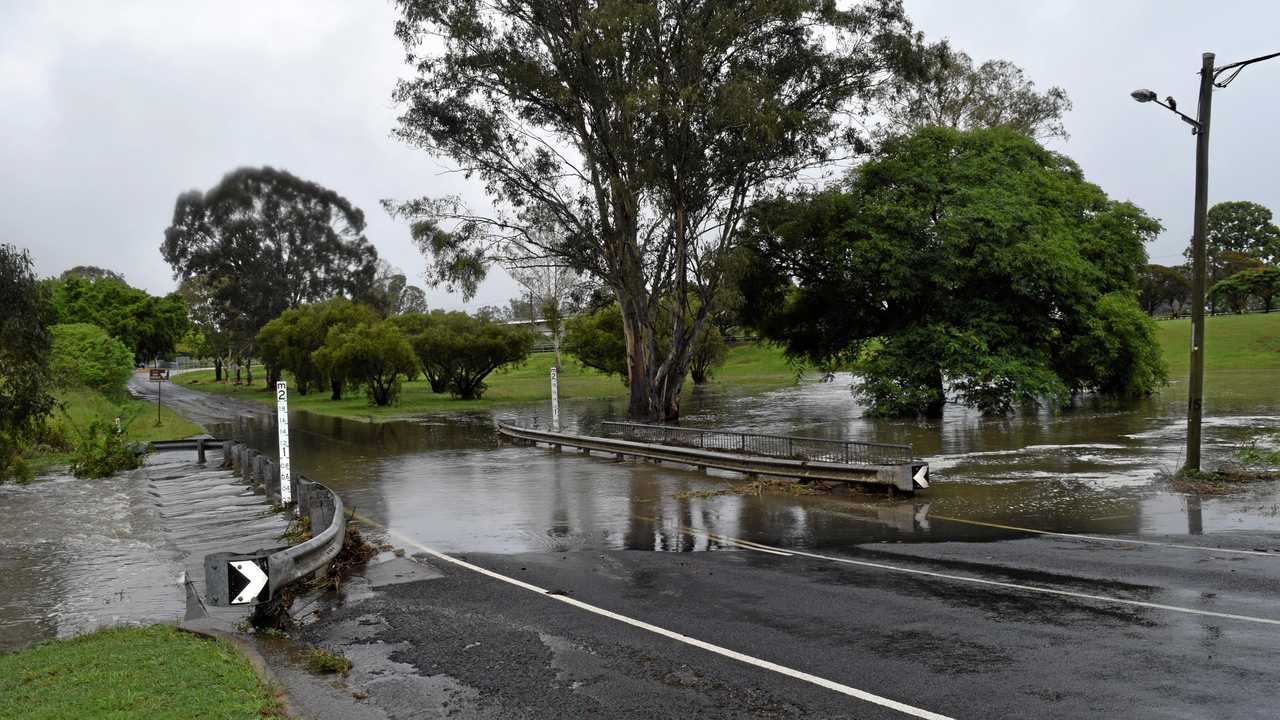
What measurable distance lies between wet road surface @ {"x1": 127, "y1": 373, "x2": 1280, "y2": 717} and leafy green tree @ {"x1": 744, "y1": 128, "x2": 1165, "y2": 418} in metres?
13.3

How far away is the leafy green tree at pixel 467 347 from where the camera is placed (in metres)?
57.0

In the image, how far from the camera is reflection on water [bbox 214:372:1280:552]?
14.1m

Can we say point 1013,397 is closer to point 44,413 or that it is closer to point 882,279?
point 882,279

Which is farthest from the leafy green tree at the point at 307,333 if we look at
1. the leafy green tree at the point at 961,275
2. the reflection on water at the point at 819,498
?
the leafy green tree at the point at 961,275

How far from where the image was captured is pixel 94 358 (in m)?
49.2

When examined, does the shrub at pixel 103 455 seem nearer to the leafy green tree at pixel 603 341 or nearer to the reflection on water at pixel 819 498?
the reflection on water at pixel 819 498

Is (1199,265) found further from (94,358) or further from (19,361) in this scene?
(94,358)

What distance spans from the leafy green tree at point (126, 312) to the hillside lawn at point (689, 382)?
21.2ft

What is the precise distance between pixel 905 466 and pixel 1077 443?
36.1 feet

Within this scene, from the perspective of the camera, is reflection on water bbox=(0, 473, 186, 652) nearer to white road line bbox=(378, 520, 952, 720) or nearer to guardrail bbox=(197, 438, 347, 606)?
guardrail bbox=(197, 438, 347, 606)

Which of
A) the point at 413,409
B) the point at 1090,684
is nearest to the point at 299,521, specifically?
the point at 1090,684

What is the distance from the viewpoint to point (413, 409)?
171ft

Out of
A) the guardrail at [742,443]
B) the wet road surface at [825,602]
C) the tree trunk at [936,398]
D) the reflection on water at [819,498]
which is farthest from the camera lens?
the tree trunk at [936,398]

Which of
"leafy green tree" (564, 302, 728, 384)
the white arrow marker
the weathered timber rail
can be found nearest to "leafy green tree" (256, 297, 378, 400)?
"leafy green tree" (564, 302, 728, 384)
